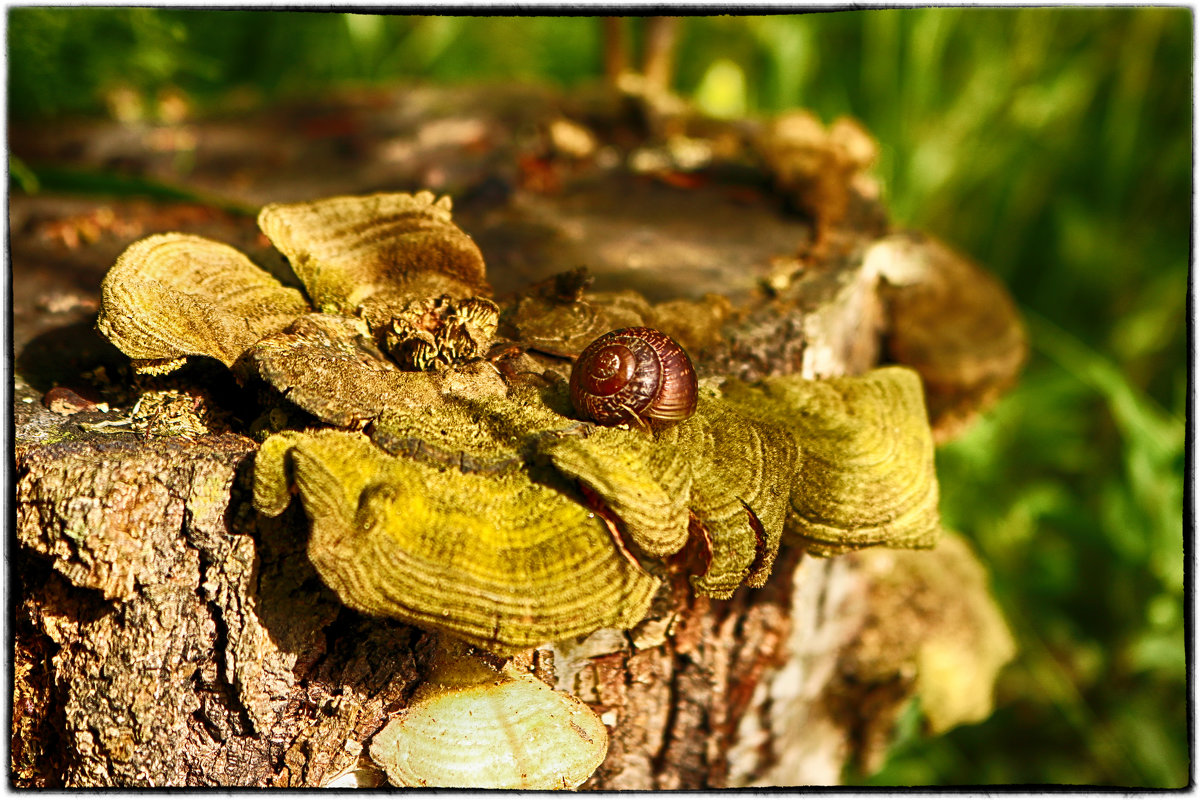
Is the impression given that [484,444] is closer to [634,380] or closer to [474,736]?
[634,380]

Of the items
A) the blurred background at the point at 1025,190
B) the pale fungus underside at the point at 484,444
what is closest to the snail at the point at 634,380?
the pale fungus underside at the point at 484,444

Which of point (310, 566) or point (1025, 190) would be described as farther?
point (1025, 190)

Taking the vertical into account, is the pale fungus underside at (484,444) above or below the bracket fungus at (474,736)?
above

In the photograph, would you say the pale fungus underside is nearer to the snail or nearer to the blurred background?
the snail

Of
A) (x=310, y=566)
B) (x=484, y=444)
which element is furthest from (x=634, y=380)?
(x=310, y=566)

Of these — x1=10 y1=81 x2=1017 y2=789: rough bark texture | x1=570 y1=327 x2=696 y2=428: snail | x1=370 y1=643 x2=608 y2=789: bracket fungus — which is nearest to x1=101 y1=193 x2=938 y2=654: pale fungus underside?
x1=570 y1=327 x2=696 y2=428: snail

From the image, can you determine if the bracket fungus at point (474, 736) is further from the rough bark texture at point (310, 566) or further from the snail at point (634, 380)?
the snail at point (634, 380)
